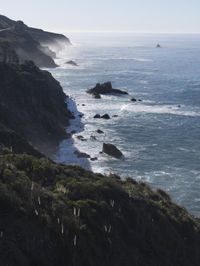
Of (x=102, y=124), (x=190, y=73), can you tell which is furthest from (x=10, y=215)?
(x=190, y=73)

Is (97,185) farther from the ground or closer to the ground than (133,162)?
farther from the ground

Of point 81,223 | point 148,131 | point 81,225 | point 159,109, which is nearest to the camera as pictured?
point 81,225

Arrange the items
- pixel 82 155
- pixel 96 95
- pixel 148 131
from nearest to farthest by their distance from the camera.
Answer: pixel 82 155
pixel 148 131
pixel 96 95

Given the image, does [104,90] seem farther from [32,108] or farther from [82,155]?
[82,155]

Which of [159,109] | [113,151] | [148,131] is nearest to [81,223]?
[113,151]

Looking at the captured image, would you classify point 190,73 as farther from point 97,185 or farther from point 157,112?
point 97,185

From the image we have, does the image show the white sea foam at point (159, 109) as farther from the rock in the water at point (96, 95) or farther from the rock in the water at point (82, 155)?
the rock in the water at point (82, 155)
